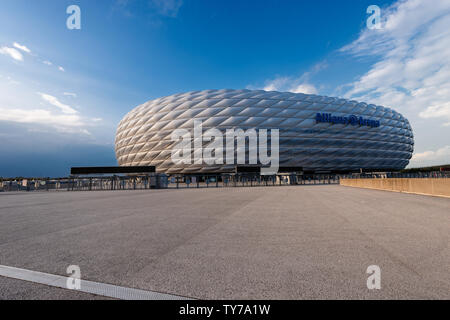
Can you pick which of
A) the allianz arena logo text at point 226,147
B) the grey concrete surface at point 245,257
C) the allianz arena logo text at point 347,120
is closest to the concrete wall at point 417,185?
the grey concrete surface at point 245,257

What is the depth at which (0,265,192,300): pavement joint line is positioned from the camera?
2037 mm

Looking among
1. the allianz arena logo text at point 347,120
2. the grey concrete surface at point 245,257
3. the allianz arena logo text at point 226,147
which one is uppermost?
the allianz arena logo text at point 347,120

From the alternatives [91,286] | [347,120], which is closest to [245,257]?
[91,286]

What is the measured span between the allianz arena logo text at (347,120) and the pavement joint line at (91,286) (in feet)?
172

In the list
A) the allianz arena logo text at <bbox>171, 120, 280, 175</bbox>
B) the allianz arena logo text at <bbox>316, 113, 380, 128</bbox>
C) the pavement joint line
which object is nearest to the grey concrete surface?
the pavement joint line

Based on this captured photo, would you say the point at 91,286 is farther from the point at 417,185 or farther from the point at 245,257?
the point at 417,185

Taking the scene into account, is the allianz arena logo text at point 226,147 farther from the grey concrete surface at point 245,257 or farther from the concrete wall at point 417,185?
the grey concrete surface at point 245,257

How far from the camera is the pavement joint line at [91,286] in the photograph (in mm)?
2037

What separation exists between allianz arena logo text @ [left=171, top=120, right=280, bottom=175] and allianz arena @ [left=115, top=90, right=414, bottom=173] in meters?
1.09

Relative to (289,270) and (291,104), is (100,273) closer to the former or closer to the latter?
(289,270)

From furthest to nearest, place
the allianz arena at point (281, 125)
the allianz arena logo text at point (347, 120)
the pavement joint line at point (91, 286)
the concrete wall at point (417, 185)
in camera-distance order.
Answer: the allianz arena logo text at point (347, 120) < the allianz arena at point (281, 125) < the concrete wall at point (417, 185) < the pavement joint line at point (91, 286)

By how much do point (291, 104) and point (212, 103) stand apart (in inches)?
696

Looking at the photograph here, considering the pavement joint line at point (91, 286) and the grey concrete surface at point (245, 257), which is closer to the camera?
the pavement joint line at point (91, 286)
